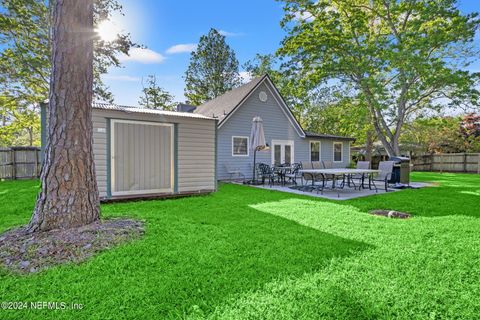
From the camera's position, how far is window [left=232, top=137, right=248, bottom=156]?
12.5 meters

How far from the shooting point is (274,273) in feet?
8.78

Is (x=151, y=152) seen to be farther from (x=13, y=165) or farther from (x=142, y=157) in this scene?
(x=13, y=165)

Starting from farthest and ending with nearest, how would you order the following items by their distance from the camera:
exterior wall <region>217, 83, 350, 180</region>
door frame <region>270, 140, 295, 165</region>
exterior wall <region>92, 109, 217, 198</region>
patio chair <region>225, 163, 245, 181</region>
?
door frame <region>270, 140, 295, 165</region>, patio chair <region>225, 163, 245, 181</region>, exterior wall <region>217, 83, 350, 180</region>, exterior wall <region>92, 109, 217, 198</region>

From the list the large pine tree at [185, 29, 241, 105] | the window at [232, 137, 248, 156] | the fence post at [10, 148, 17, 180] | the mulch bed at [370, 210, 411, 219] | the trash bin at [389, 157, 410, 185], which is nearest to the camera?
the mulch bed at [370, 210, 411, 219]

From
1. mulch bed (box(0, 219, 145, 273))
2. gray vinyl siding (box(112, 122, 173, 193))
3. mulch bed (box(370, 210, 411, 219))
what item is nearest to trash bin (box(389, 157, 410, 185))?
mulch bed (box(370, 210, 411, 219))

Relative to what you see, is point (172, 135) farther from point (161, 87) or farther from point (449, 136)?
point (449, 136)

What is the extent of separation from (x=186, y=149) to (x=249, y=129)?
19.9 feet

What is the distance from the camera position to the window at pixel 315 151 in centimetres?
1545

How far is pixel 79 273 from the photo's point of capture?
2.65 meters

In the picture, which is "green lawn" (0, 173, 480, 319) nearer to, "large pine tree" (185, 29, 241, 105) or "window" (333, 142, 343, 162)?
"window" (333, 142, 343, 162)

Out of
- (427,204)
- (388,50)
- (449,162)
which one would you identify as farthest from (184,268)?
(449,162)

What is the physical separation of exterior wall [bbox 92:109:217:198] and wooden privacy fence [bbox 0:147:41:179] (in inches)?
356

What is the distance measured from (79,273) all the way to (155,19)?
10.7m

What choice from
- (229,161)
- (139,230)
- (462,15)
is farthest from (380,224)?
(462,15)
